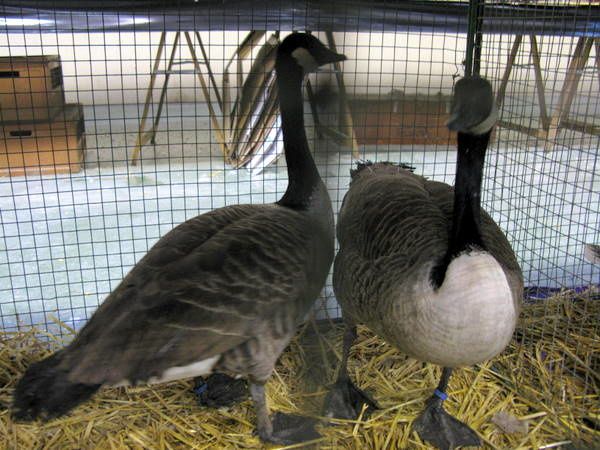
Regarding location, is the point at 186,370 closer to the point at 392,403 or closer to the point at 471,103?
the point at 392,403

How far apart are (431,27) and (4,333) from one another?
7.34ft

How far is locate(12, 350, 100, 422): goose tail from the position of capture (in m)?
1.34

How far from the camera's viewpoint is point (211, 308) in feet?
5.04

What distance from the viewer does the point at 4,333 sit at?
243cm

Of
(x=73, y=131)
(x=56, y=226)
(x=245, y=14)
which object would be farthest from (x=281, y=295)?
(x=56, y=226)

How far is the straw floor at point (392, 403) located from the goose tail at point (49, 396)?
0.55 meters

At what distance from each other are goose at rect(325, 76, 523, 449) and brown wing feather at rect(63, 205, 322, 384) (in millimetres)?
266

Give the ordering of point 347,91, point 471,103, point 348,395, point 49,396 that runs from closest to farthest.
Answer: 1. point 347,91
2. point 471,103
3. point 49,396
4. point 348,395

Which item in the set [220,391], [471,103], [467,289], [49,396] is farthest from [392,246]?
[49,396]

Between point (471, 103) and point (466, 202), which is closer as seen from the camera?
point (471, 103)

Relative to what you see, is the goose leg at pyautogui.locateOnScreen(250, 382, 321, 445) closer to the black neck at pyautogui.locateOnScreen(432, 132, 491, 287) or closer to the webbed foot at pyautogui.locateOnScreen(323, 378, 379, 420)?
the webbed foot at pyautogui.locateOnScreen(323, 378, 379, 420)

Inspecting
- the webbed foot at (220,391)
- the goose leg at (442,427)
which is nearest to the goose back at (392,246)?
the goose leg at (442,427)

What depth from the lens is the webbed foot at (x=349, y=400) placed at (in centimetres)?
184

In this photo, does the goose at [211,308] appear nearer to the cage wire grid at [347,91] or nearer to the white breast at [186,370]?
the white breast at [186,370]
